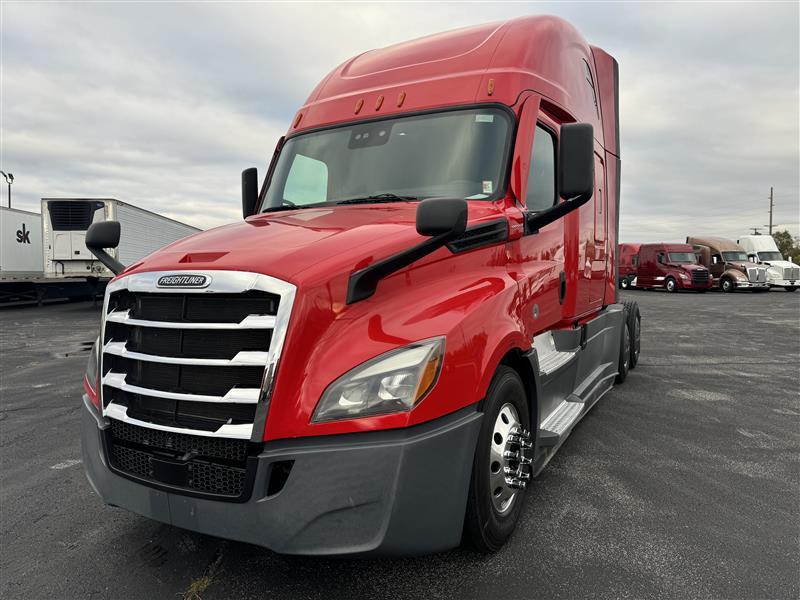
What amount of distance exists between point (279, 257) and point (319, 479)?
38.2 inches

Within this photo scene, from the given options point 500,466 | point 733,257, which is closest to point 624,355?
point 500,466

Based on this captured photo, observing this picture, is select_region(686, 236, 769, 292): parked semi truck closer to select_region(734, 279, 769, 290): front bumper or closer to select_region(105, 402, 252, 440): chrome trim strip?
select_region(734, 279, 769, 290): front bumper

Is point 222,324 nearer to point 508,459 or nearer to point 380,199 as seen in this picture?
point 380,199

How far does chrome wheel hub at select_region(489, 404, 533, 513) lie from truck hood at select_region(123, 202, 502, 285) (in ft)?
3.54

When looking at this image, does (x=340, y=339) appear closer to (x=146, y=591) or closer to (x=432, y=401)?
(x=432, y=401)

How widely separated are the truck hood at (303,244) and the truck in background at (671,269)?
30.8 metres

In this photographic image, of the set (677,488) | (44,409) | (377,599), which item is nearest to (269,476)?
(377,599)

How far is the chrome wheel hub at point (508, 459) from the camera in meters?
2.95

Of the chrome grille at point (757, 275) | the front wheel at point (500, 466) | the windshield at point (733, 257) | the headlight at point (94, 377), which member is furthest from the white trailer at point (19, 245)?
the windshield at point (733, 257)

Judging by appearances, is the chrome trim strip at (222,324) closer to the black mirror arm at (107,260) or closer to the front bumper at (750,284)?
the black mirror arm at (107,260)

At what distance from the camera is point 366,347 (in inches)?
93.6

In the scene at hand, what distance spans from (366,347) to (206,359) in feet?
2.32

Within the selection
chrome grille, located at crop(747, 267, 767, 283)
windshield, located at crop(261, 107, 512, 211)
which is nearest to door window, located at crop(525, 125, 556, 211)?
windshield, located at crop(261, 107, 512, 211)

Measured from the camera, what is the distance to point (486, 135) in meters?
3.58
